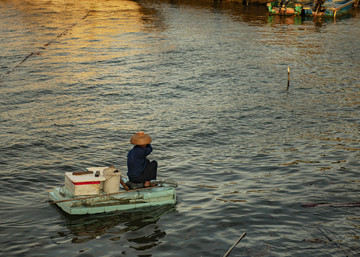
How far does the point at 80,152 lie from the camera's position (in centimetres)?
1666

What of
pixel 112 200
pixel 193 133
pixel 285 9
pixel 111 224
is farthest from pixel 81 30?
pixel 111 224

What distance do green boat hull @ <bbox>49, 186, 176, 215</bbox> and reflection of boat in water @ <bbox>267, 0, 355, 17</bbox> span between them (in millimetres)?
42572

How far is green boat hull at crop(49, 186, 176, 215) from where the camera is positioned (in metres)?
11.3

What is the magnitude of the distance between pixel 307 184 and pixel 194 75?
1551cm

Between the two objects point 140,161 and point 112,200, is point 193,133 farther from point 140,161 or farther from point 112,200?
point 112,200

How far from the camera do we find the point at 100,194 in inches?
448

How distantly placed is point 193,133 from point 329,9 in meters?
36.2

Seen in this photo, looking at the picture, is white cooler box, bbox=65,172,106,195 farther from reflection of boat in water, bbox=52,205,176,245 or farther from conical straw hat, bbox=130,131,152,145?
conical straw hat, bbox=130,131,152,145

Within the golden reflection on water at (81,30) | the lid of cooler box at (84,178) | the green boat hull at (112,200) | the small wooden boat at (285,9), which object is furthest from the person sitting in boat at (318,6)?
the lid of cooler box at (84,178)

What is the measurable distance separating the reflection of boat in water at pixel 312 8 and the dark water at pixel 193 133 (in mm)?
8470

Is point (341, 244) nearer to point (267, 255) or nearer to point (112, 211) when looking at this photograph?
point (267, 255)

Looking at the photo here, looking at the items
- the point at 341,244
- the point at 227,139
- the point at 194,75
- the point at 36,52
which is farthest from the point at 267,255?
the point at 36,52

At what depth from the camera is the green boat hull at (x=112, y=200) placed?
11.3 meters

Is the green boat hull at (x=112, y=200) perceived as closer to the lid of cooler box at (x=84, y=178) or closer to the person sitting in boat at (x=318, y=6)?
the lid of cooler box at (x=84, y=178)
